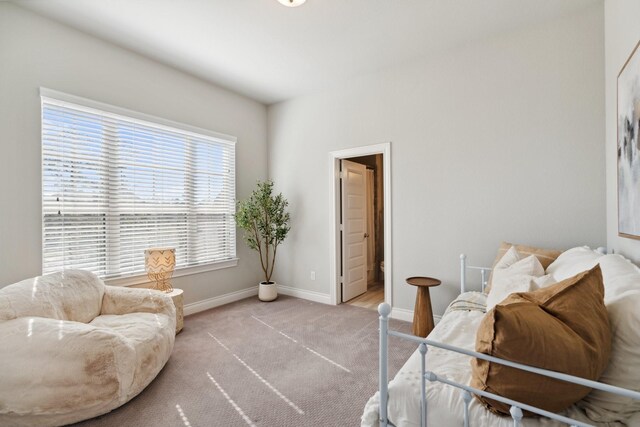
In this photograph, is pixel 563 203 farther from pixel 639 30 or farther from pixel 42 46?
pixel 42 46

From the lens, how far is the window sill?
123 inches

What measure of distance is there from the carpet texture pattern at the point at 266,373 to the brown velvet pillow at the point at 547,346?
1136mm

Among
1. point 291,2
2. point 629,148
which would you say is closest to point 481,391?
point 629,148

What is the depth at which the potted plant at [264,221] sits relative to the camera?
4.14 metres

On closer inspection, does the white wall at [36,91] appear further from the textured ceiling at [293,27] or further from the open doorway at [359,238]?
the open doorway at [359,238]

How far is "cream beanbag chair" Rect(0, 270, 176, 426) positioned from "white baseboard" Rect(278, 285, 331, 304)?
2.23 meters

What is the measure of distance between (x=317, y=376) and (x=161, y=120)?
10.5 ft

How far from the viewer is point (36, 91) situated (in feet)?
8.55

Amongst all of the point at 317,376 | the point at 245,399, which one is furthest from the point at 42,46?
the point at 317,376

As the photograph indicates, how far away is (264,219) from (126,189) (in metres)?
1.72

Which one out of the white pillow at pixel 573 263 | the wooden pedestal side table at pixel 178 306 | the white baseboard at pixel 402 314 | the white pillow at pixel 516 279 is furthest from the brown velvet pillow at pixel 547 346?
the wooden pedestal side table at pixel 178 306

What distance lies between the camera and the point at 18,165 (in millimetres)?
2510

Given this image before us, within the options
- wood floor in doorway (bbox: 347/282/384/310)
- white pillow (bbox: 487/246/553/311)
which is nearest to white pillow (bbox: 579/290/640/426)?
white pillow (bbox: 487/246/553/311)

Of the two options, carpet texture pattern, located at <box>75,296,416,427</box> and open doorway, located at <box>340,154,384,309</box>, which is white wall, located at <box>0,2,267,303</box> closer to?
carpet texture pattern, located at <box>75,296,416,427</box>
